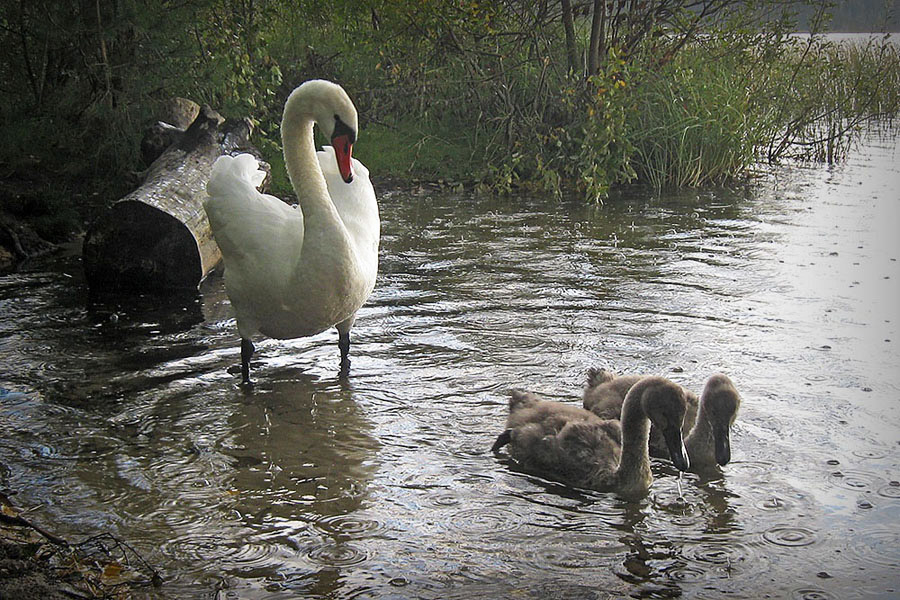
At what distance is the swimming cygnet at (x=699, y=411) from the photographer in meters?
→ 4.38

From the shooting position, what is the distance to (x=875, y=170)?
Result: 512 inches

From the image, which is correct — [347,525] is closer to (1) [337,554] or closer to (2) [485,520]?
(1) [337,554]

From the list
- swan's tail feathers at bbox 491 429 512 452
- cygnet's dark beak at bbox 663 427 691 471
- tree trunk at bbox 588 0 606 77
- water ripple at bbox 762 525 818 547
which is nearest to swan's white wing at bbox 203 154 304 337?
swan's tail feathers at bbox 491 429 512 452

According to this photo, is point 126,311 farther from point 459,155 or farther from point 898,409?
point 459,155

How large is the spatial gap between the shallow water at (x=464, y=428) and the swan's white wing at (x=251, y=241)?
57 cm

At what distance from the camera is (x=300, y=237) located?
5.25 metres

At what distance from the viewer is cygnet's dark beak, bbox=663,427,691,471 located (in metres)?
4.30

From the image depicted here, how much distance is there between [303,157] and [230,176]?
56 centimetres

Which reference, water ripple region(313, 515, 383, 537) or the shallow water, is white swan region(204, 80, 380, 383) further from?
water ripple region(313, 515, 383, 537)

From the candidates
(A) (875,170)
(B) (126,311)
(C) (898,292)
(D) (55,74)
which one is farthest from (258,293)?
(A) (875,170)

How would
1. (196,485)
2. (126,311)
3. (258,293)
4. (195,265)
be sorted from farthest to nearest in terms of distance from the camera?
(195,265) < (126,311) < (258,293) < (196,485)

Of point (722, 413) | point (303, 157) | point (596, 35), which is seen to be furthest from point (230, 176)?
point (596, 35)

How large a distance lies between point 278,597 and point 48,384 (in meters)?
2.73

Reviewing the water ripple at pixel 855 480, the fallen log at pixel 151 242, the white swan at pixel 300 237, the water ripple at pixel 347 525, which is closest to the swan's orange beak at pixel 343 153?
the white swan at pixel 300 237
